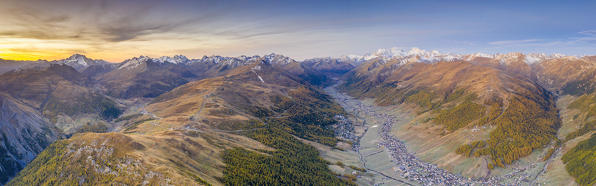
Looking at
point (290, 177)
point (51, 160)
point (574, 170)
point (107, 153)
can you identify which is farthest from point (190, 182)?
point (574, 170)

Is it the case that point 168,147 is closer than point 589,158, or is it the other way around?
point 168,147

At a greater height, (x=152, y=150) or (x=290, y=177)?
(x=152, y=150)

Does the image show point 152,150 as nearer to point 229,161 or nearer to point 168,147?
point 168,147

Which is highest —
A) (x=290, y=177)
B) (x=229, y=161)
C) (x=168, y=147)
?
(x=168, y=147)

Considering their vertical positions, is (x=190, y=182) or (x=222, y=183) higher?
(x=190, y=182)

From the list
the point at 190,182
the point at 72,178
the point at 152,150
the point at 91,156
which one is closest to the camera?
the point at 190,182

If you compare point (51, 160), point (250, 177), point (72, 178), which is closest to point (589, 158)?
point (250, 177)

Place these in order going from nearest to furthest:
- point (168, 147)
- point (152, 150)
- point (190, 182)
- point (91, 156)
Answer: point (190, 182) < point (91, 156) < point (152, 150) < point (168, 147)

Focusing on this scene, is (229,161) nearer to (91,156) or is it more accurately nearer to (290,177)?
(290,177)

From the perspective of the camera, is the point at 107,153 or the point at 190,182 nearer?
the point at 190,182
